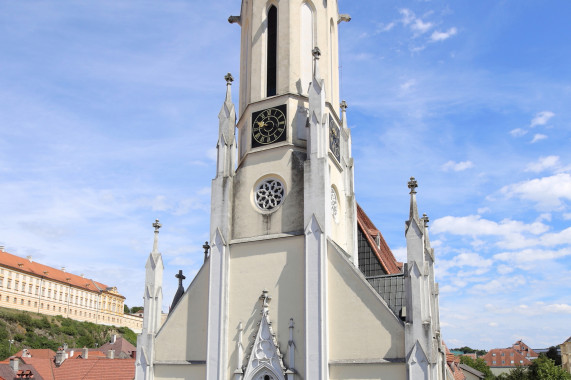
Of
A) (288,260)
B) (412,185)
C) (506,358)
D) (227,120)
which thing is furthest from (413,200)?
(506,358)

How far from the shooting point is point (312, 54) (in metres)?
22.3

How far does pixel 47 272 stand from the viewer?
342 ft

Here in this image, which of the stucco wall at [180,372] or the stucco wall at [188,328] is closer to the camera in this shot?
the stucco wall at [180,372]

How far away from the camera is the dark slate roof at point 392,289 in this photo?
20.4 metres

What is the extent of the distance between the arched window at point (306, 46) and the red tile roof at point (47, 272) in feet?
272

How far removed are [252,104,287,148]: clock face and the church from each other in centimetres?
5

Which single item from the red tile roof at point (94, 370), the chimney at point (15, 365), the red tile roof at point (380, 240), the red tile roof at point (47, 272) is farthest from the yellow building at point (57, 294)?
the red tile roof at point (380, 240)

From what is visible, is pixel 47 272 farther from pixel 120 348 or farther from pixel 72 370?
pixel 72 370

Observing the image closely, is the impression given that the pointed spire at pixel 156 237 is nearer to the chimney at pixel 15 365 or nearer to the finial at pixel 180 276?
the finial at pixel 180 276

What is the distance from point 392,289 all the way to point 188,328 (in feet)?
25.2

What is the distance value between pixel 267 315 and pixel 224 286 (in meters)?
2.06

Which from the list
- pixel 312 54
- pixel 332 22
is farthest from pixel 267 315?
pixel 332 22

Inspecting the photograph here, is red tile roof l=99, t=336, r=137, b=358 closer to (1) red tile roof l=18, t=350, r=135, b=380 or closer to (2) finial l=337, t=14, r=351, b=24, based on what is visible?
(1) red tile roof l=18, t=350, r=135, b=380

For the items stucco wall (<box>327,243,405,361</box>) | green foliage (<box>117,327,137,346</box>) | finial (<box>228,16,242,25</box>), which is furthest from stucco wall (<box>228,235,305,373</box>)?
green foliage (<box>117,327,137,346</box>)
